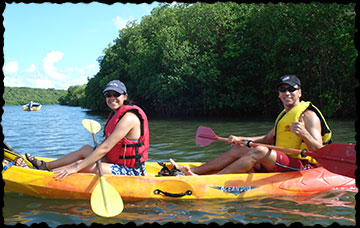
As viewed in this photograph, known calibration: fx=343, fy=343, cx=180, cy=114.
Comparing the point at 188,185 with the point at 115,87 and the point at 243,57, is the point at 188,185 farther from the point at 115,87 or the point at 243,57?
the point at 243,57

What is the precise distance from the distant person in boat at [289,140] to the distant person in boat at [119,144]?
606 mm

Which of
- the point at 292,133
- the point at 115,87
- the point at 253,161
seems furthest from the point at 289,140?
the point at 115,87

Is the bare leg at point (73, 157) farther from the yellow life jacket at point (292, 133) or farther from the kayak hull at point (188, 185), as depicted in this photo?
the yellow life jacket at point (292, 133)

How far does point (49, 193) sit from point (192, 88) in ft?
52.3

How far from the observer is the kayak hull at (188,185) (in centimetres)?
Answer: 374

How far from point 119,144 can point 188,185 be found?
34.6 inches

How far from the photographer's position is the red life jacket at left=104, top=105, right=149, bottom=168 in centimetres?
373

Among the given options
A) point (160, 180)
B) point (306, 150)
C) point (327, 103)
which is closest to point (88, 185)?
point (160, 180)

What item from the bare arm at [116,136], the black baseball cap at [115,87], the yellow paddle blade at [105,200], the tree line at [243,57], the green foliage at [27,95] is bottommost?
the green foliage at [27,95]

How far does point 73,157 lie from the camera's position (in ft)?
13.2

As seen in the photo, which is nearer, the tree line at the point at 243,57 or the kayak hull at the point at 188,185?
the kayak hull at the point at 188,185

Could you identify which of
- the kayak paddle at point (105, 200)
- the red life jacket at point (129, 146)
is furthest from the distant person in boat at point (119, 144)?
the kayak paddle at point (105, 200)

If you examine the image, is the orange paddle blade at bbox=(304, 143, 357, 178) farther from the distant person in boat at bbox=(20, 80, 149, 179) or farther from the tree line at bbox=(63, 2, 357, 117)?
the tree line at bbox=(63, 2, 357, 117)

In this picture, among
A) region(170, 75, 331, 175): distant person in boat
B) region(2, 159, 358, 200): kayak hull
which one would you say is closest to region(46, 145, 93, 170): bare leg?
A: region(2, 159, 358, 200): kayak hull
